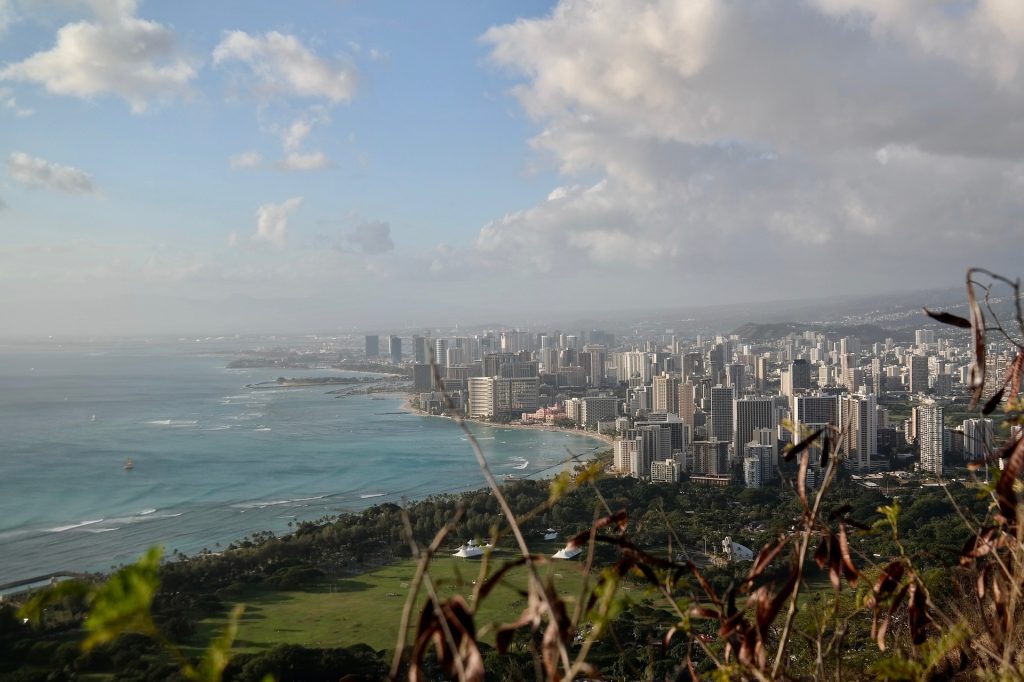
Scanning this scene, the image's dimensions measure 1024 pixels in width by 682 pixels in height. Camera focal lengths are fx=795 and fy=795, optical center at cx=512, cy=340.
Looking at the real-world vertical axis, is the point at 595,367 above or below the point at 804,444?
below

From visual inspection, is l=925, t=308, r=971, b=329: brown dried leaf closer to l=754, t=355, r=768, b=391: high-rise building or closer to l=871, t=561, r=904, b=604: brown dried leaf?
l=871, t=561, r=904, b=604: brown dried leaf

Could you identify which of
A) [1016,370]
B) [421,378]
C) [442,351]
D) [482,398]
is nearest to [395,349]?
[442,351]

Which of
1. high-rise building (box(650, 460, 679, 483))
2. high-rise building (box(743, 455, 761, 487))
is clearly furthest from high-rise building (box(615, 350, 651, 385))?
high-rise building (box(743, 455, 761, 487))

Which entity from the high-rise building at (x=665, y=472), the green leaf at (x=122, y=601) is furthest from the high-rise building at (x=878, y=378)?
the green leaf at (x=122, y=601)

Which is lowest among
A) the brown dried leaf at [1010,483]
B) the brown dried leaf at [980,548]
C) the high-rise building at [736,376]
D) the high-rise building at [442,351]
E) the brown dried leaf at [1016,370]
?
the high-rise building at [736,376]

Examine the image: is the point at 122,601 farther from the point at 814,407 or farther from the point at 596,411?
the point at 596,411

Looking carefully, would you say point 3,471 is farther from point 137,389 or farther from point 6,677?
point 137,389

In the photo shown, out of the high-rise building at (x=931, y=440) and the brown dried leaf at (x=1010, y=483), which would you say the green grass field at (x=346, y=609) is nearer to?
the brown dried leaf at (x=1010, y=483)

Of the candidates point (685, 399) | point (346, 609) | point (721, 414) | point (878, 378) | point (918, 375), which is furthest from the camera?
point (878, 378)
